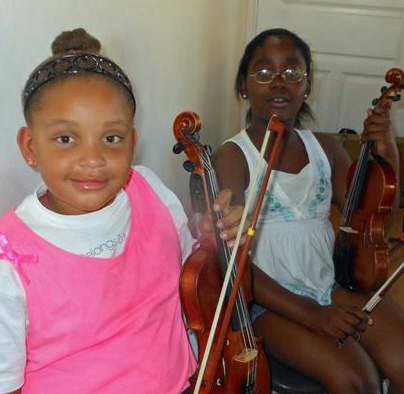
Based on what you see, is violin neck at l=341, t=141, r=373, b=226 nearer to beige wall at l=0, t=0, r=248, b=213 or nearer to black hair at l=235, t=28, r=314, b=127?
black hair at l=235, t=28, r=314, b=127

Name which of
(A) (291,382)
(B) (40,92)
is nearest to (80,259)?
(B) (40,92)

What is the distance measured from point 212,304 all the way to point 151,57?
0.64 meters

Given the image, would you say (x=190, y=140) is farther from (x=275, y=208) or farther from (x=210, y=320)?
(x=275, y=208)

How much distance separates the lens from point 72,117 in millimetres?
681

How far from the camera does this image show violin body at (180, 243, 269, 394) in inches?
34.2

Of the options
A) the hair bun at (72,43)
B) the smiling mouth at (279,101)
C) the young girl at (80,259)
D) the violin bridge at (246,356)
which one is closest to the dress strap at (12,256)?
the young girl at (80,259)

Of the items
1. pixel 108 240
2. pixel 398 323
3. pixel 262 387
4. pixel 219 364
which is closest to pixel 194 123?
pixel 108 240

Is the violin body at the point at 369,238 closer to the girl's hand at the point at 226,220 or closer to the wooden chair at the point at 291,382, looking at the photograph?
the wooden chair at the point at 291,382

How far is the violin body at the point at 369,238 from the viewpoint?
45.8 inches

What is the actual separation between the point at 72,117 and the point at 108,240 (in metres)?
0.20

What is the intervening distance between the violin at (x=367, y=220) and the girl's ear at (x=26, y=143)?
786 millimetres

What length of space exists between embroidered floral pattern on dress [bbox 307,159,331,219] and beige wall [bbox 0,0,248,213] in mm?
422

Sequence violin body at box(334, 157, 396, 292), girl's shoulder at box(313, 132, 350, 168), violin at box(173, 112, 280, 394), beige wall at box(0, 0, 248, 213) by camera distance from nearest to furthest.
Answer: beige wall at box(0, 0, 248, 213), violin at box(173, 112, 280, 394), violin body at box(334, 157, 396, 292), girl's shoulder at box(313, 132, 350, 168)

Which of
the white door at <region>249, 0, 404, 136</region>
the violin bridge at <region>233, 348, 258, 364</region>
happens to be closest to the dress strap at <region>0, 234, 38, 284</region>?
the violin bridge at <region>233, 348, 258, 364</region>
